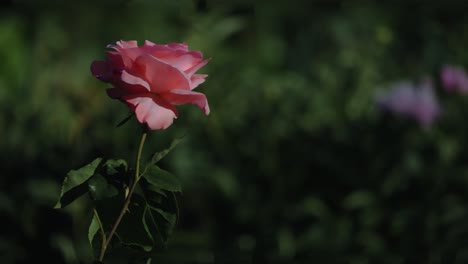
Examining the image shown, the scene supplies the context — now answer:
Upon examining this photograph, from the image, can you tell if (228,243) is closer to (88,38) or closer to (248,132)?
(248,132)

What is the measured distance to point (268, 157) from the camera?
2.84 meters

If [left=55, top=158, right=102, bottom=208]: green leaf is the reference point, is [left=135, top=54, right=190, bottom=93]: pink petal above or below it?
above

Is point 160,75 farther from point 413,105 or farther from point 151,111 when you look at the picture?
point 413,105

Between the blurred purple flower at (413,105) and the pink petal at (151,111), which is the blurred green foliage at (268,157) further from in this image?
the pink petal at (151,111)

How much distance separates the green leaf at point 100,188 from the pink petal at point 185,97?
0.47 ft

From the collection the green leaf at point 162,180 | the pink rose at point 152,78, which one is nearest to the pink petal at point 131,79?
the pink rose at point 152,78

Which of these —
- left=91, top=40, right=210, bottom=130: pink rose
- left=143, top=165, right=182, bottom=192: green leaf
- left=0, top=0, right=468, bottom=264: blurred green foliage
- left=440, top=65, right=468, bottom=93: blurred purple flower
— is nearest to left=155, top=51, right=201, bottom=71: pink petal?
left=91, top=40, right=210, bottom=130: pink rose

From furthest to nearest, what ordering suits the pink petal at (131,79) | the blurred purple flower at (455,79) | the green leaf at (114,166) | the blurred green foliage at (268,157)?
1. the blurred purple flower at (455,79)
2. the blurred green foliage at (268,157)
3. the green leaf at (114,166)
4. the pink petal at (131,79)

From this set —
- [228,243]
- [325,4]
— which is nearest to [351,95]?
[228,243]

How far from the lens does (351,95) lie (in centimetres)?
309

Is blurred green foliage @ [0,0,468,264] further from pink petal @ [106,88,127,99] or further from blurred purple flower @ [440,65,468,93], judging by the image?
pink petal @ [106,88,127,99]

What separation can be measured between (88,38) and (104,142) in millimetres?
1636

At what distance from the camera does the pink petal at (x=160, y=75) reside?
948 mm

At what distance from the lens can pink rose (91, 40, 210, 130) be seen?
95 cm
